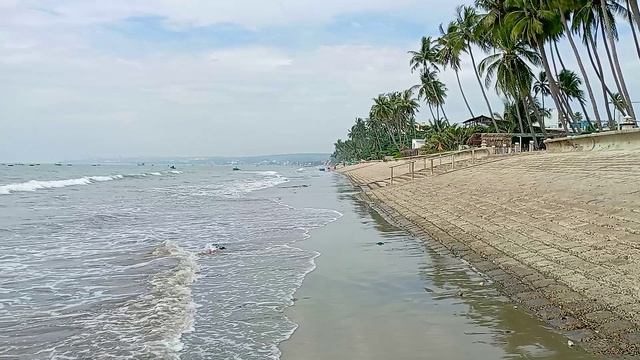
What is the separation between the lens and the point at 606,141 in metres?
21.8

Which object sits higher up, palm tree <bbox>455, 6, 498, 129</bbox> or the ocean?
A: palm tree <bbox>455, 6, 498, 129</bbox>

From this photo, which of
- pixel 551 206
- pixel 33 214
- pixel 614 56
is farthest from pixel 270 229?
pixel 614 56

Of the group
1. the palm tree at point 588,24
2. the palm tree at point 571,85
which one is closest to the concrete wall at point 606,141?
the palm tree at point 588,24

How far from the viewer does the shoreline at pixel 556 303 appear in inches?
220

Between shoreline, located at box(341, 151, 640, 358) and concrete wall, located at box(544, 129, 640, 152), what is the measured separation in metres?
9.73

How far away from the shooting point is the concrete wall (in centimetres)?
1908

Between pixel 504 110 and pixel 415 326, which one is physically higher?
pixel 504 110

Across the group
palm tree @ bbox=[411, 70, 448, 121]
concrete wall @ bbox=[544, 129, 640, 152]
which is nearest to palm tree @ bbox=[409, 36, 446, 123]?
palm tree @ bbox=[411, 70, 448, 121]

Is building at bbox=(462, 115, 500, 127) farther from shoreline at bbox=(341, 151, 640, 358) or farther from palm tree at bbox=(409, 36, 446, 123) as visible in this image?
shoreline at bbox=(341, 151, 640, 358)

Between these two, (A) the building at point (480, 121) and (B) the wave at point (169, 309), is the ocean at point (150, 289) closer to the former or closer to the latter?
(B) the wave at point (169, 309)

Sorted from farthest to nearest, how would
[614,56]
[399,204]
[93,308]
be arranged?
1. [614,56]
2. [399,204]
3. [93,308]

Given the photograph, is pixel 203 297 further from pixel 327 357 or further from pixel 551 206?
pixel 551 206

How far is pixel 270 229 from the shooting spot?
17.2 metres

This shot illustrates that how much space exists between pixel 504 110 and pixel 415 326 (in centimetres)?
5121
